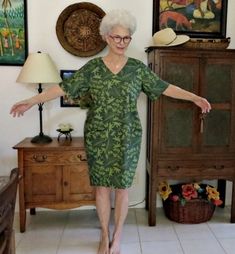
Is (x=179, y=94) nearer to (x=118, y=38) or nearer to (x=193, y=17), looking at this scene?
(x=118, y=38)

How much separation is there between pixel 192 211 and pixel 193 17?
171 cm

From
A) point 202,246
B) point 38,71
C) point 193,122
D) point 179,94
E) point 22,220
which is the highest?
point 38,71

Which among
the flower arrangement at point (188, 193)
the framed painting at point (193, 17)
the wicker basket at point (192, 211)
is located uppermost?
the framed painting at point (193, 17)

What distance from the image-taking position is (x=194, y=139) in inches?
99.9

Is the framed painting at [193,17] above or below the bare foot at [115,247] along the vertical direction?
above

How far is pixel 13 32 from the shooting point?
2.64 m

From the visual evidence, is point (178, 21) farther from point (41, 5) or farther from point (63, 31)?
point (41, 5)

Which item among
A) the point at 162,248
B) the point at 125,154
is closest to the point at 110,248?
the point at 162,248

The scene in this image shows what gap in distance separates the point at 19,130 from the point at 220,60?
6.06 ft

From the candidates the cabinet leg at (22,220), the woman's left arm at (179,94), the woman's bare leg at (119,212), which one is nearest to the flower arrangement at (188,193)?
the woman's bare leg at (119,212)

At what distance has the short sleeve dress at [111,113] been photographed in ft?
6.61

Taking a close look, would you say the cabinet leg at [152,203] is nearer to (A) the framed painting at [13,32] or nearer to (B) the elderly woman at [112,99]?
(B) the elderly woman at [112,99]

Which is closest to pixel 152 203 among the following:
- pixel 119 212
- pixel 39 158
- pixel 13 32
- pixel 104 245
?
pixel 119 212

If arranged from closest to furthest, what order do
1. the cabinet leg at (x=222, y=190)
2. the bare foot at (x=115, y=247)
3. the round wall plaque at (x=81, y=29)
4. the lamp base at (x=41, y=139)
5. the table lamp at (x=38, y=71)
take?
the bare foot at (x=115, y=247)
the table lamp at (x=38, y=71)
the lamp base at (x=41, y=139)
the round wall plaque at (x=81, y=29)
the cabinet leg at (x=222, y=190)
